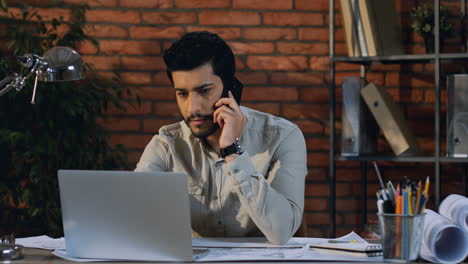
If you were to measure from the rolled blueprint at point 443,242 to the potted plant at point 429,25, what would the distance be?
1758 millimetres

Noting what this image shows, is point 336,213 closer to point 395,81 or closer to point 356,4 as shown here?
point 395,81

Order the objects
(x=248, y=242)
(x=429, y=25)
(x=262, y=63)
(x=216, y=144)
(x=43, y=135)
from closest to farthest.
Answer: (x=248, y=242), (x=216, y=144), (x=43, y=135), (x=429, y=25), (x=262, y=63)

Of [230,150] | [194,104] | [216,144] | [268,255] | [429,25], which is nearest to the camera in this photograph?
[268,255]

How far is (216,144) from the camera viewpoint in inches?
85.4

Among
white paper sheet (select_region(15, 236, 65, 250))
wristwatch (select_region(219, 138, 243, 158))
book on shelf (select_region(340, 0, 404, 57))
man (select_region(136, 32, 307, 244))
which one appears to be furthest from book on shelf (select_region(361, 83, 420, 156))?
white paper sheet (select_region(15, 236, 65, 250))

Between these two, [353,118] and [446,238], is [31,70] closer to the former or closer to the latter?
[446,238]

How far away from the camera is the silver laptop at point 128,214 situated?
1429mm

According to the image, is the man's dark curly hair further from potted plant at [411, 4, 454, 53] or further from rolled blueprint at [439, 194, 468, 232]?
potted plant at [411, 4, 454, 53]

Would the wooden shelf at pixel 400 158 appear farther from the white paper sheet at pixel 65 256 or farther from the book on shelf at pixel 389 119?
the white paper sheet at pixel 65 256

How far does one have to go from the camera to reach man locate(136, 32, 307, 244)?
6.53 ft

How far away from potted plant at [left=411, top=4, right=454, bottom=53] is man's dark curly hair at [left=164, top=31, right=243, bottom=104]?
130cm

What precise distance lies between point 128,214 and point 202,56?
2.41 feet

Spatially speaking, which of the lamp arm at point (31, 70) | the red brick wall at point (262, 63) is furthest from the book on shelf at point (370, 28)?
the lamp arm at point (31, 70)

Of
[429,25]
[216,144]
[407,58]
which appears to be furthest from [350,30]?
[216,144]
